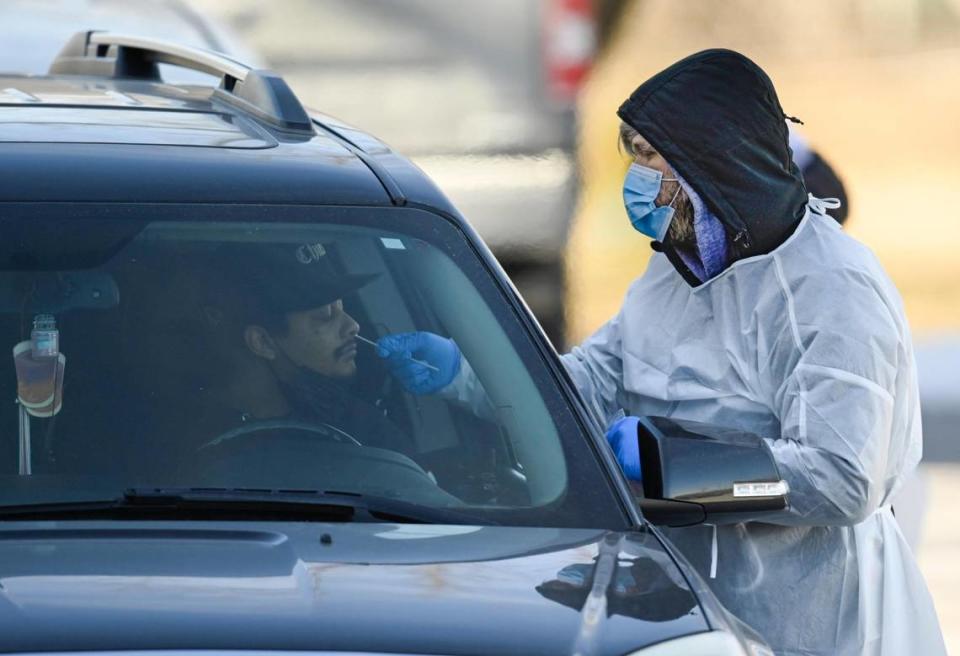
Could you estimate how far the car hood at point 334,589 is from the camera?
8.75ft

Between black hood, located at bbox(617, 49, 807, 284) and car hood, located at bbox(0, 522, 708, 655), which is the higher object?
black hood, located at bbox(617, 49, 807, 284)

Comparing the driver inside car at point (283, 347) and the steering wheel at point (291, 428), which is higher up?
the driver inside car at point (283, 347)

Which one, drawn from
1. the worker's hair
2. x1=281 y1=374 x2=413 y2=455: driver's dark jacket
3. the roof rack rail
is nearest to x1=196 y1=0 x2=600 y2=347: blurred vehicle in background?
the roof rack rail

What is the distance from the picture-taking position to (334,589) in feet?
9.25

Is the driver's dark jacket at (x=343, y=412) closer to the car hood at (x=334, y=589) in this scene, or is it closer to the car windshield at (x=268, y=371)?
the car windshield at (x=268, y=371)

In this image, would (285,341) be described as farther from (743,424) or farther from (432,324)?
(743,424)

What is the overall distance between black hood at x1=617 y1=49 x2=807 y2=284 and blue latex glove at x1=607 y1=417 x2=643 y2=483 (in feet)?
1.41

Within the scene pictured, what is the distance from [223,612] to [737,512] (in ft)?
3.29

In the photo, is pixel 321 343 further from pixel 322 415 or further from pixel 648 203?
pixel 648 203

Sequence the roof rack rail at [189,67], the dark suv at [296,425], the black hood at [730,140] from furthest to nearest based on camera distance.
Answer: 1. the roof rack rail at [189,67]
2. the black hood at [730,140]
3. the dark suv at [296,425]

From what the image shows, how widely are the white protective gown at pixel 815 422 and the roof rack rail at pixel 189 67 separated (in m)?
0.81

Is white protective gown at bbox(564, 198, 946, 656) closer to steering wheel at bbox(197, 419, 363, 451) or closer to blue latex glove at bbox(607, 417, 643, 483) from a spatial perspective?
blue latex glove at bbox(607, 417, 643, 483)

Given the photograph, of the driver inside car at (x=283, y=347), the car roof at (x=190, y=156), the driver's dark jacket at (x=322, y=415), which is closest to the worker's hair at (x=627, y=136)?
the car roof at (x=190, y=156)

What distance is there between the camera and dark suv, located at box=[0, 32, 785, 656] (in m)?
2.85
